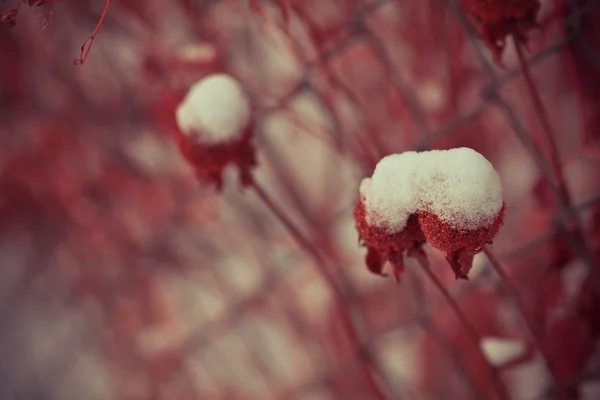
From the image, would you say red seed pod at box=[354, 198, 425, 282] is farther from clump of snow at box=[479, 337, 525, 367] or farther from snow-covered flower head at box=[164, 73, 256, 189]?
clump of snow at box=[479, 337, 525, 367]

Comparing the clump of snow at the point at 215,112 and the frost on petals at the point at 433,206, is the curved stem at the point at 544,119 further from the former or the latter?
the clump of snow at the point at 215,112

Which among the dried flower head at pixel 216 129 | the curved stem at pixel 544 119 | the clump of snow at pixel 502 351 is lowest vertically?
the clump of snow at pixel 502 351

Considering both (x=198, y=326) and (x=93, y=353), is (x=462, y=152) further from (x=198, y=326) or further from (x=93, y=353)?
(x=93, y=353)

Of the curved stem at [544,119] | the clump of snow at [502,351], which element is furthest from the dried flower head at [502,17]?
the clump of snow at [502,351]

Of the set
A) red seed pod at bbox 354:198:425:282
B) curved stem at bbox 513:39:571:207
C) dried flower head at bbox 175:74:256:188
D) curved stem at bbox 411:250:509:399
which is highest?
dried flower head at bbox 175:74:256:188

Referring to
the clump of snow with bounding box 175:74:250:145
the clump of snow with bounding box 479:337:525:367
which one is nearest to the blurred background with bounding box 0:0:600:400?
the clump of snow with bounding box 479:337:525:367

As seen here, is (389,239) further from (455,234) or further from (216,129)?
(216,129)
